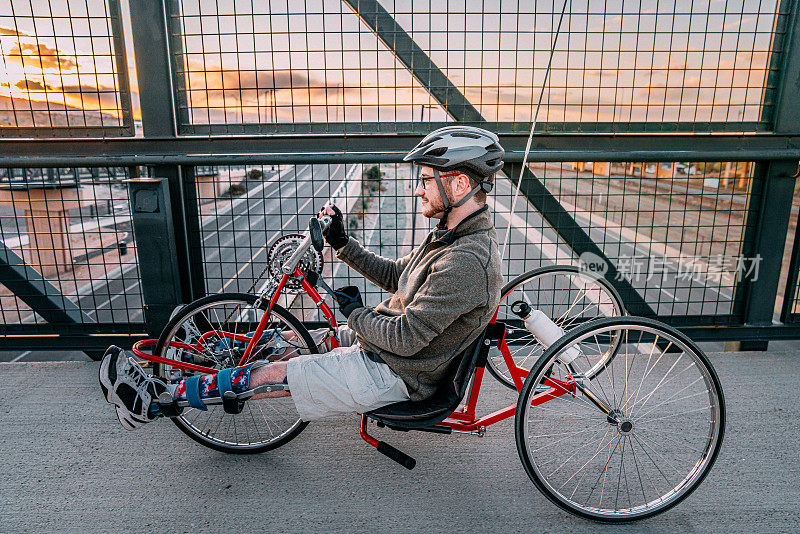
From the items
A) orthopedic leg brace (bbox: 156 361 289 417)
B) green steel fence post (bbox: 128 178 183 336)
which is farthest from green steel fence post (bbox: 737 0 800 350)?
green steel fence post (bbox: 128 178 183 336)

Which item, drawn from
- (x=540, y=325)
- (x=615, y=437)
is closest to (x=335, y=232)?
(x=540, y=325)

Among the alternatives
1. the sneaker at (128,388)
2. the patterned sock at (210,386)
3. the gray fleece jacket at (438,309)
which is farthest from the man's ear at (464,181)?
the sneaker at (128,388)

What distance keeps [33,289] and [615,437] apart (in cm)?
419

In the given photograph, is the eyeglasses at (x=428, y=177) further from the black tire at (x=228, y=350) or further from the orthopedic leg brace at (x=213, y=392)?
the orthopedic leg brace at (x=213, y=392)

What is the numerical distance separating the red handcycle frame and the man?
10.3 inches

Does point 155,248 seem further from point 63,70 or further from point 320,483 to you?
point 320,483

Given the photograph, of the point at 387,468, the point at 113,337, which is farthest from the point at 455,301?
the point at 113,337

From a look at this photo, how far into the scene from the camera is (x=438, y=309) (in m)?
2.05

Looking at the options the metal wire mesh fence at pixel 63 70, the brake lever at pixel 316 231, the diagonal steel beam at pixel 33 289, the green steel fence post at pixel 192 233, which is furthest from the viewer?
the diagonal steel beam at pixel 33 289

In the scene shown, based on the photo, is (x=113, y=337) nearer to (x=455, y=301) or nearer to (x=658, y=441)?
(x=455, y=301)

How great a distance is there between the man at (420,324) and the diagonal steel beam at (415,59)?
1.30 m

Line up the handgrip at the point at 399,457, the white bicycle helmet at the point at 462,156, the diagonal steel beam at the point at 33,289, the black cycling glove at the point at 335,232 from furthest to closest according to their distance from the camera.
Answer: the diagonal steel beam at the point at 33,289 < the black cycling glove at the point at 335,232 < the handgrip at the point at 399,457 < the white bicycle helmet at the point at 462,156

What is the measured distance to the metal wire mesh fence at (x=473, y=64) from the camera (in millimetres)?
3395

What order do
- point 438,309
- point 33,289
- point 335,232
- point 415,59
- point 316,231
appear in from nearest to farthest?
point 438,309 < point 316,231 < point 335,232 < point 415,59 < point 33,289
